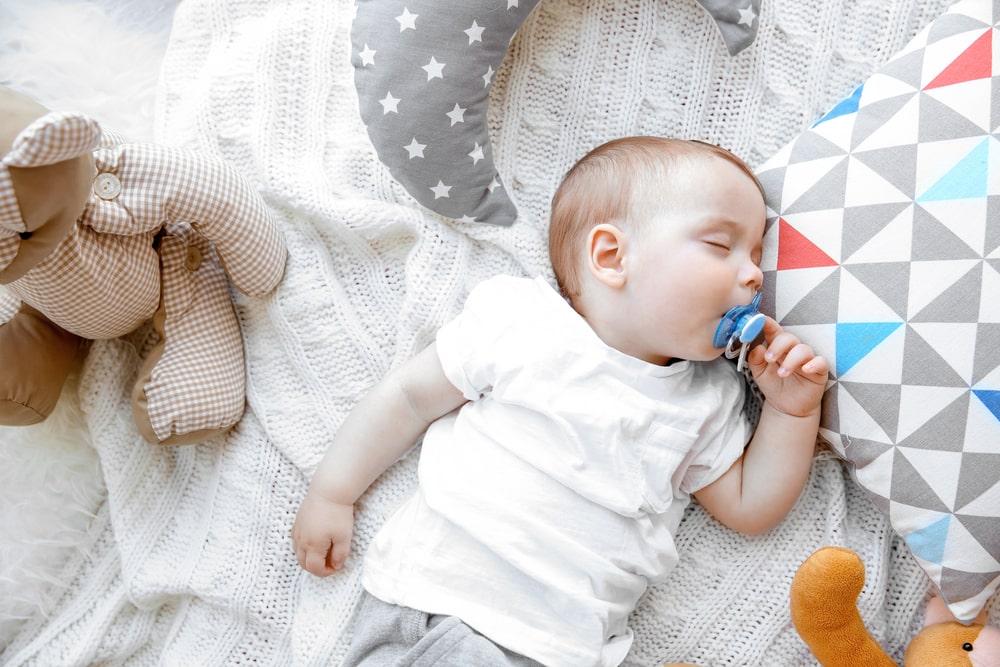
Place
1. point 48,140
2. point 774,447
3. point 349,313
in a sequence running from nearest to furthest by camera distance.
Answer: point 48,140 < point 774,447 < point 349,313

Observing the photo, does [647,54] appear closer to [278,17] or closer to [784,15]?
[784,15]

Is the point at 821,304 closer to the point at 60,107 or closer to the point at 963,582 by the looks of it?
the point at 963,582

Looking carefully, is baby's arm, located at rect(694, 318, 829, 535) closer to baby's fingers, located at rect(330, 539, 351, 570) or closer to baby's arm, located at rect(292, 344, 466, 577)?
baby's arm, located at rect(292, 344, 466, 577)

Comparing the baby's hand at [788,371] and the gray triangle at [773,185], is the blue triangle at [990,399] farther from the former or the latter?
the gray triangle at [773,185]

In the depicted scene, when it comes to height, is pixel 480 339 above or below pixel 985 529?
above

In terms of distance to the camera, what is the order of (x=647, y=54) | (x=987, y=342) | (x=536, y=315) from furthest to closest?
(x=647, y=54)
(x=536, y=315)
(x=987, y=342)

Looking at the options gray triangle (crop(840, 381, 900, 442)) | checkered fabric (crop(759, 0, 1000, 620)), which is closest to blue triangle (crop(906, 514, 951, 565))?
checkered fabric (crop(759, 0, 1000, 620))

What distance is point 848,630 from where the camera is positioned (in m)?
1.05

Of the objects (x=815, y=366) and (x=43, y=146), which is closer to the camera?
(x=43, y=146)

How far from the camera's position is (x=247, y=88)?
124 cm

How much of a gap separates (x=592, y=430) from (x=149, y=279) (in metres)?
0.59

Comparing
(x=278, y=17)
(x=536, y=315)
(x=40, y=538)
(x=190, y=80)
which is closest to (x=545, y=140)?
(x=536, y=315)

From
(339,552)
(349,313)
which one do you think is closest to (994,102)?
(349,313)

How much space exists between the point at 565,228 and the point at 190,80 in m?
0.61
